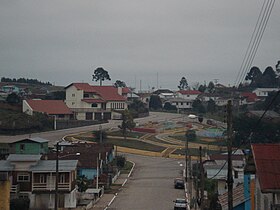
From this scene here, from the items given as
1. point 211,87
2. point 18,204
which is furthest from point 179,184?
point 211,87

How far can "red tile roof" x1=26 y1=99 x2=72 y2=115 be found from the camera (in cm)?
8338

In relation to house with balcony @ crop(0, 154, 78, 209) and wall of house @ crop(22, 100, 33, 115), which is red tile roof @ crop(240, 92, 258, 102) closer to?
wall of house @ crop(22, 100, 33, 115)

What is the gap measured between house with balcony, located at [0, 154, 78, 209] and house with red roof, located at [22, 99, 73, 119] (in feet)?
148

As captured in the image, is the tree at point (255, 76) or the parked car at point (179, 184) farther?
the tree at point (255, 76)

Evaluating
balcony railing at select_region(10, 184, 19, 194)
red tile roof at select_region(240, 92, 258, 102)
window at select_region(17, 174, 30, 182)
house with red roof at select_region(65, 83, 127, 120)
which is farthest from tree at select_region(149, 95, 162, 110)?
balcony railing at select_region(10, 184, 19, 194)

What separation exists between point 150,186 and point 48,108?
1583 inches

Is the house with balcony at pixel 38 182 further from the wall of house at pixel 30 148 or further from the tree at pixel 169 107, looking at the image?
the tree at pixel 169 107

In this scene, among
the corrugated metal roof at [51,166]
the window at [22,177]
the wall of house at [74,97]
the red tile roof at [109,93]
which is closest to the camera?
the corrugated metal roof at [51,166]

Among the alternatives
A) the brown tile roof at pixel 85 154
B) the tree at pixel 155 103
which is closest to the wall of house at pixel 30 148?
the brown tile roof at pixel 85 154

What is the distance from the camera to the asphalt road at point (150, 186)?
37.2 metres

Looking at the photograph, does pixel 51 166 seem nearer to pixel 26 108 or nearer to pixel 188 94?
pixel 26 108

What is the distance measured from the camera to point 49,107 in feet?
279

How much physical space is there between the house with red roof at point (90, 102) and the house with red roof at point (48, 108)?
471cm

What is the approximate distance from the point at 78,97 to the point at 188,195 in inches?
2162
